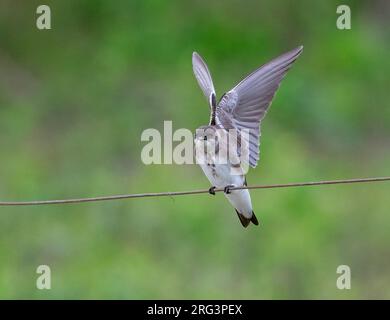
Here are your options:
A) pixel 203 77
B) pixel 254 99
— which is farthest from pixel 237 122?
pixel 203 77

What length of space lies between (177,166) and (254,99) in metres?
3.64

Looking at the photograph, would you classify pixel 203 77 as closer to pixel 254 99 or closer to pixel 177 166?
pixel 254 99

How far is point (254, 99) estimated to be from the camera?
623 centimetres

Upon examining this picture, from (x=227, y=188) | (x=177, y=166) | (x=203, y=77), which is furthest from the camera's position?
(x=177, y=166)

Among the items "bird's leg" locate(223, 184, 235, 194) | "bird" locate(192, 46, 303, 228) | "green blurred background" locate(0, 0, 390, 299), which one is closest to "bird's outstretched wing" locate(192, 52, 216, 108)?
"bird" locate(192, 46, 303, 228)

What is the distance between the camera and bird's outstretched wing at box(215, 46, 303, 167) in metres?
6.14

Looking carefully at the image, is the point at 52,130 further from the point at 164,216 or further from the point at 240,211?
the point at 240,211

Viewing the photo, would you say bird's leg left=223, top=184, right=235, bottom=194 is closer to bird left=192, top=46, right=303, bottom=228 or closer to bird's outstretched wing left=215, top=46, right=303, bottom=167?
bird left=192, top=46, right=303, bottom=228

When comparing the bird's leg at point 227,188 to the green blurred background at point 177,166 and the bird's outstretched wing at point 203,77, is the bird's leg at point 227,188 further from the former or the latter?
the green blurred background at point 177,166

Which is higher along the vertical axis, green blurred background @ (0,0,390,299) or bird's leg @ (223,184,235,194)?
green blurred background @ (0,0,390,299)

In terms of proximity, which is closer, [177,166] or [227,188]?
[227,188]

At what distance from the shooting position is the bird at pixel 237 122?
5961 mm

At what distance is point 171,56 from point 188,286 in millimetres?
3619

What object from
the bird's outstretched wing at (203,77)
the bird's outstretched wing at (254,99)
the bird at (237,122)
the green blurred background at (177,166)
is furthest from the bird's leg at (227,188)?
the green blurred background at (177,166)
